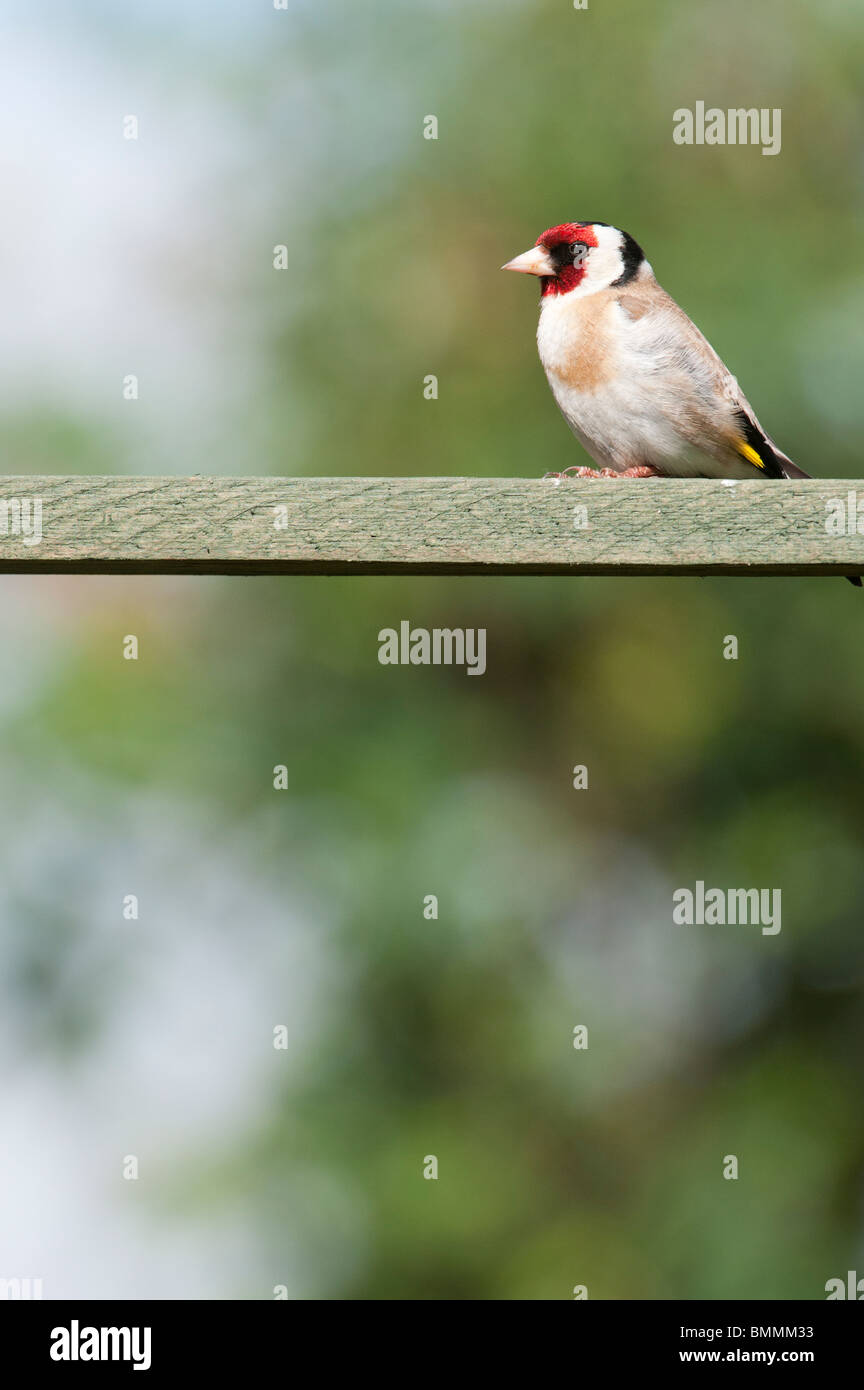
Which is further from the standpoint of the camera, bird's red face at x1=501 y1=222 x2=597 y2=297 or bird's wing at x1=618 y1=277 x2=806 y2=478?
bird's red face at x1=501 y1=222 x2=597 y2=297

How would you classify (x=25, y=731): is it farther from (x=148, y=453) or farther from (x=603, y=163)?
(x=603, y=163)

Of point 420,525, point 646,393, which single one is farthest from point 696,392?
point 420,525

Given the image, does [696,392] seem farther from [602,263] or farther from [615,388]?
[602,263]

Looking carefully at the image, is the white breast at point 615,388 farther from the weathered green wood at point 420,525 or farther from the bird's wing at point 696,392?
the weathered green wood at point 420,525

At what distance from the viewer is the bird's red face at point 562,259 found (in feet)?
7.03

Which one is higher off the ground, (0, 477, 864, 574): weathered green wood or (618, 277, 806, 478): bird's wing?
(618, 277, 806, 478): bird's wing

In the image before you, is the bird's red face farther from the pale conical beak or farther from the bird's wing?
the bird's wing

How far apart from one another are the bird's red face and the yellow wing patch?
343 millimetres

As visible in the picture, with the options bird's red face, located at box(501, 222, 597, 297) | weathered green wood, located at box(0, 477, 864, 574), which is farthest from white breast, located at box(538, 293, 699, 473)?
weathered green wood, located at box(0, 477, 864, 574)

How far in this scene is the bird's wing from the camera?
1.96m

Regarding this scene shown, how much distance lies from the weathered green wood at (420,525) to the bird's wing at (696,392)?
2.25ft

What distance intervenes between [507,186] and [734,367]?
28.4 inches

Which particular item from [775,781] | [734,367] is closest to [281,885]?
[775,781]

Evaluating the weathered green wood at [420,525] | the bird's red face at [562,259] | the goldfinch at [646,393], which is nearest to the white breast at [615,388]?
the goldfinch at [646,393]
